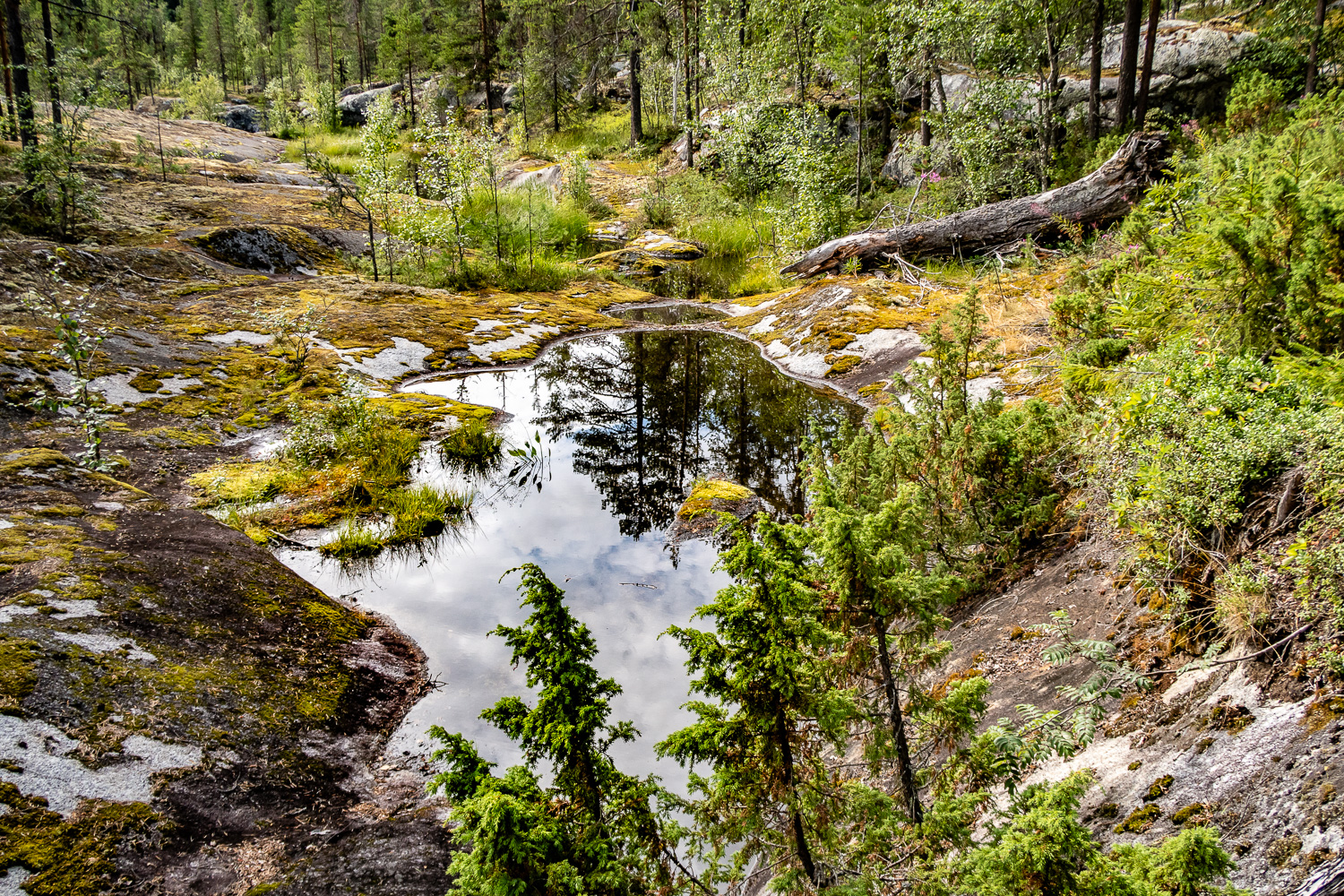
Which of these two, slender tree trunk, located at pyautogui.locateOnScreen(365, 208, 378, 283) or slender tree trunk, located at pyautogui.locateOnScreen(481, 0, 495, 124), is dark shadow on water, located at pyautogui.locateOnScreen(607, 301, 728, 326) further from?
slender tree trunk, located at pyautogui.locateOnScreen(481, 0, 495, 124)

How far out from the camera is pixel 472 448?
785 cm

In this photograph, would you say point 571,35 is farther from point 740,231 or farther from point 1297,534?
point 1297,534

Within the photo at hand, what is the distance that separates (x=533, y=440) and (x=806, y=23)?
19.1 meters

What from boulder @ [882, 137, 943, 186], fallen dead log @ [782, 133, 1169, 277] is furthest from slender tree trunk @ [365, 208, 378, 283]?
boulder @ [882, 137, 943, 186]

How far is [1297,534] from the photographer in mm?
2299

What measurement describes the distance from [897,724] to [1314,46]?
68.2 feet

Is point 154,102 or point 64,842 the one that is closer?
point 64,842

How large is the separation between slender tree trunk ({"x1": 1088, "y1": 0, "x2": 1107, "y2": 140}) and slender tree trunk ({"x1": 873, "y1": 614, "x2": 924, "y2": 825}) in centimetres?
1871

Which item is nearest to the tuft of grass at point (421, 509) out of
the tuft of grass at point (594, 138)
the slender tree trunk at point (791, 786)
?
the slender tree trunk at point (791, 786)

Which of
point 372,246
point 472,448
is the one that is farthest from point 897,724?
point 372,246

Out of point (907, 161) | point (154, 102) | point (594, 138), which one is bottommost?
point (907, 161)

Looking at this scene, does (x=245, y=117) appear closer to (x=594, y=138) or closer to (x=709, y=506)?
(x=594, y=138)

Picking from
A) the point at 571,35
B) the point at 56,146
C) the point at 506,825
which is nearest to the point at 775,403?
the point at 506,825

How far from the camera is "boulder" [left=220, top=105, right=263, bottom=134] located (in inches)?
1981
